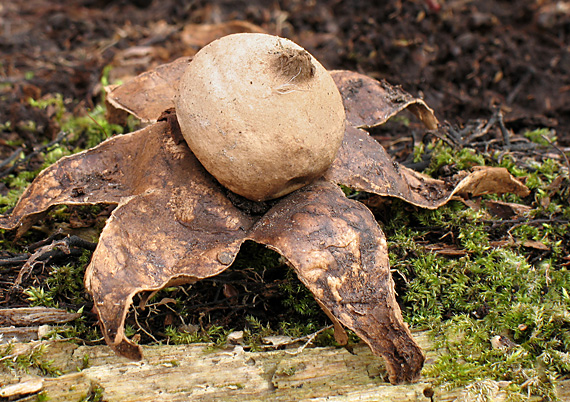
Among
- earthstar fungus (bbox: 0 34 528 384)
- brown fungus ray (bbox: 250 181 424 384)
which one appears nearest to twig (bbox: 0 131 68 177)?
earthstar fungus (bbox: 0 34 528 384)

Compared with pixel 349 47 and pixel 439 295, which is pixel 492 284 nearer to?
pixel 439 295

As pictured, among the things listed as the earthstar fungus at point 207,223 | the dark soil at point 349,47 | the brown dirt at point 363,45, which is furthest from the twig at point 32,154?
the earthstar fungus at point 207,223

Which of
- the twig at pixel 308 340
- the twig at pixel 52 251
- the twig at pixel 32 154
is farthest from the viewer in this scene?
the twig at pixel 32 154

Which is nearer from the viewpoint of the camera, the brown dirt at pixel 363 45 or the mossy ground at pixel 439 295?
the mossy ground at pixel 439 295

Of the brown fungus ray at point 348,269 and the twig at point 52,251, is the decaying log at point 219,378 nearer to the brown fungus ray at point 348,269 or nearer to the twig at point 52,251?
the brown fungus ray at point 348,269

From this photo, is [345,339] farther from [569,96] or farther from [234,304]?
[569,96]

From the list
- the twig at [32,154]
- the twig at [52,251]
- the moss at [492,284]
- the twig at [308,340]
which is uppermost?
the twig at [32,154]

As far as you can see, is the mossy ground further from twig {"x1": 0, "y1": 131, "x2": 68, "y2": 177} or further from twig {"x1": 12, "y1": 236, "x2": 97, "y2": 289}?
twig {"x1": 0, "y1": 131, "x2": 68, "y2": 177}
